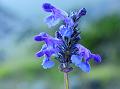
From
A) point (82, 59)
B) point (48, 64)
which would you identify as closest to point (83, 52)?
point (82, 59)

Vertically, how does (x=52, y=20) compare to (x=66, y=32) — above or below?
above

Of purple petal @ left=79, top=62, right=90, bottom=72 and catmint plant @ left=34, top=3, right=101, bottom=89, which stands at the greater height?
catmint plant @ left=34, top=3, right=101, bottom=89

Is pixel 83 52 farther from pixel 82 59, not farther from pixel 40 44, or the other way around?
pixel 40 44

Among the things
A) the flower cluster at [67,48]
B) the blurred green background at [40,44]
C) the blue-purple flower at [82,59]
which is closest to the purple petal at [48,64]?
the flower cluster at [67,48]

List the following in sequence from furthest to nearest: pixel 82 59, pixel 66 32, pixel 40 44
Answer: pixel 40 44 < pixel 82 59 < pixel 66 32

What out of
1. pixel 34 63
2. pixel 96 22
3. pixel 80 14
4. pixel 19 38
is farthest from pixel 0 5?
pixel 80 14

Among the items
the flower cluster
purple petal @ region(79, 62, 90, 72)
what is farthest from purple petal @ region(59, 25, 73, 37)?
purple petal @ region(79, 62, 90, 72)

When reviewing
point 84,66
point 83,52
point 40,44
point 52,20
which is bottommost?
point 84,66

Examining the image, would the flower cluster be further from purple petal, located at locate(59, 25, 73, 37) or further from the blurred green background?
the blurred green background

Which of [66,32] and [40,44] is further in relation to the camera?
[40,44]
